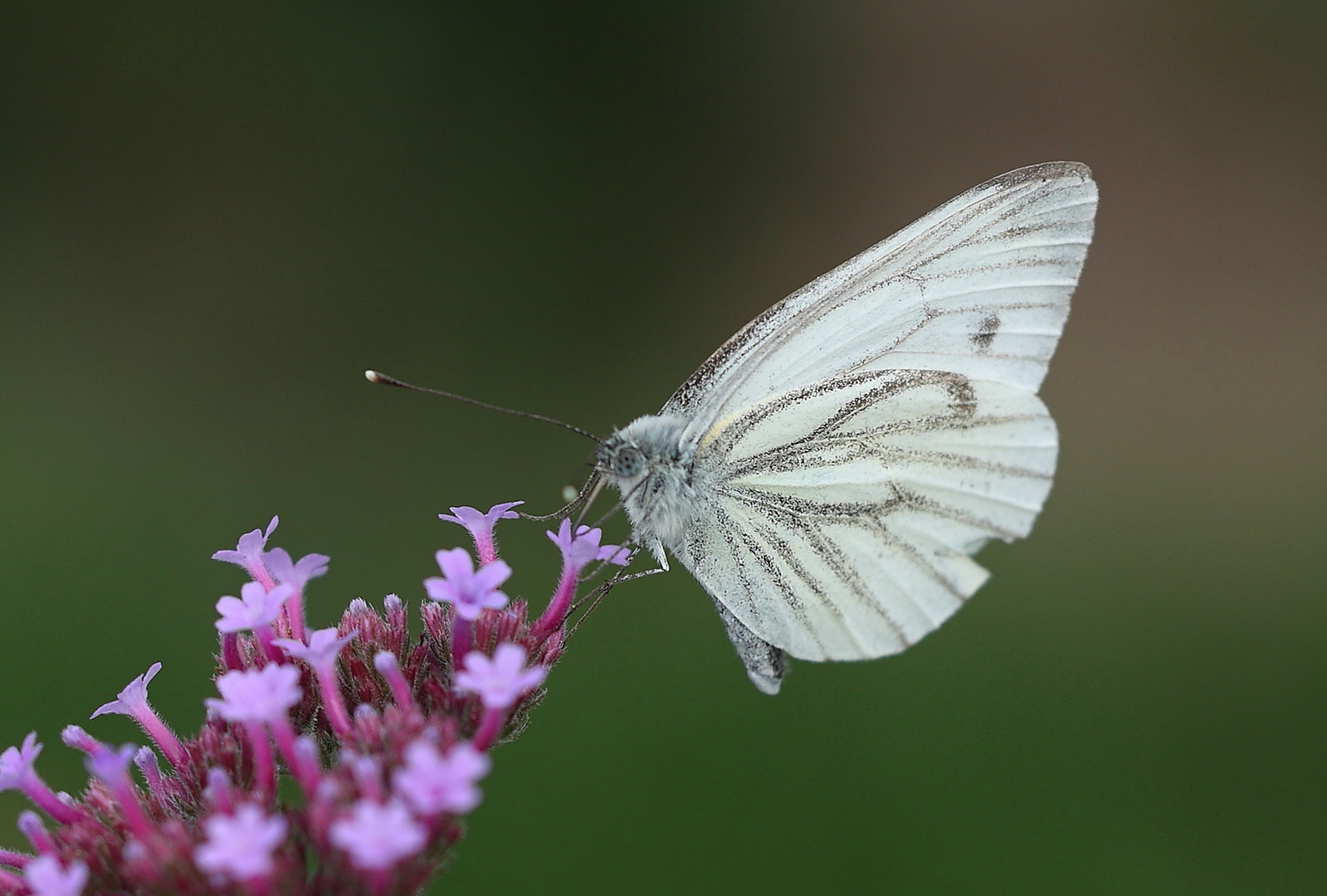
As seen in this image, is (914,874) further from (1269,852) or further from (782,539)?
(782,539)

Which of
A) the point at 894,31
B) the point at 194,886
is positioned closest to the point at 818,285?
the point at 194,886

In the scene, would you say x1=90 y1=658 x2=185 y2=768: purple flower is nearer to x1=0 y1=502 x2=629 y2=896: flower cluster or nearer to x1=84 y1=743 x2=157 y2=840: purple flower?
x1=0 y1=502 x2=629 y2=896: flower cluster

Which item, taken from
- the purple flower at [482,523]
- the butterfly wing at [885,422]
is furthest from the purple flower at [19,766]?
the butterfly wing at [885,422]

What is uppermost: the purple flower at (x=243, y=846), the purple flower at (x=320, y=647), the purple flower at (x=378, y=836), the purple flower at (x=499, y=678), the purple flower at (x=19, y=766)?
the purple flower at (x=320, y=647)

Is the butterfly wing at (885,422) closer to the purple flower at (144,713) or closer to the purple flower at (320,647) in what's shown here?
the purple flower at (320,647)

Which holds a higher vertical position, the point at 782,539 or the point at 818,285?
the point at 818,285

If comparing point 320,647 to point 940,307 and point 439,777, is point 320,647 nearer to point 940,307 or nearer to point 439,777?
point 439,777
